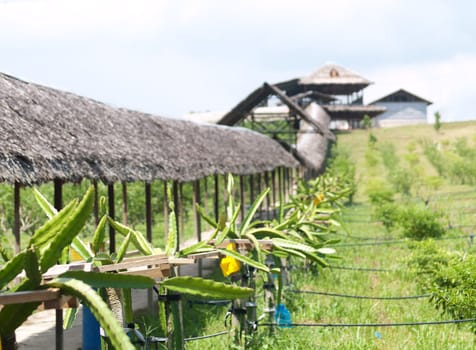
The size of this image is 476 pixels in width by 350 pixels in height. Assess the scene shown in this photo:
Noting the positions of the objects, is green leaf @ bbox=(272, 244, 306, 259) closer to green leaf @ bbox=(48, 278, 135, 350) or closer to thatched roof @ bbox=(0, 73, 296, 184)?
green leaf @ bbox=(48, 278, 135, 350)

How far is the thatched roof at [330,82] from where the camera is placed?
44.1 meters

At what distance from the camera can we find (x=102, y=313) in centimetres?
179

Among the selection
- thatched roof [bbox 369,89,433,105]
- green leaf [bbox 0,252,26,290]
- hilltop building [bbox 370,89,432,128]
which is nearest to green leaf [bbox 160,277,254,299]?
green leaf [bbox 0,252,26,290]

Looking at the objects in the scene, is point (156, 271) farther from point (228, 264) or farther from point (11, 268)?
point (11, 268)

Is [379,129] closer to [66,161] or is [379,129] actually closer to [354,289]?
[354,289]

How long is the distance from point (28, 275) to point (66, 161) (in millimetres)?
4429

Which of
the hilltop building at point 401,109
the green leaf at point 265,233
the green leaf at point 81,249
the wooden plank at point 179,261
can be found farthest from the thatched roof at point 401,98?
the green leaf at point 81,249

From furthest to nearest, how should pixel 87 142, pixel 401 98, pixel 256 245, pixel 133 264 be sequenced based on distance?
1. pixel 401 98
2. pixel 87 142
3. pixel 256 245
4. pixel 133 264

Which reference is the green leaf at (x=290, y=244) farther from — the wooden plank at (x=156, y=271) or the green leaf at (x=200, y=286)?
the green leaf at (x=200, y=286)

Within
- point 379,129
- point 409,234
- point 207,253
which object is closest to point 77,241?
point 207,253

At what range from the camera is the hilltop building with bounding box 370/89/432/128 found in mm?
50312

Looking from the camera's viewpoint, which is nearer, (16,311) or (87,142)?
(16,311)

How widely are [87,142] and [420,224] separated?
26.4 ft

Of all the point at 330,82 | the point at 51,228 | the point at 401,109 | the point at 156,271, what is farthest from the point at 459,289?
the point at 401,109
